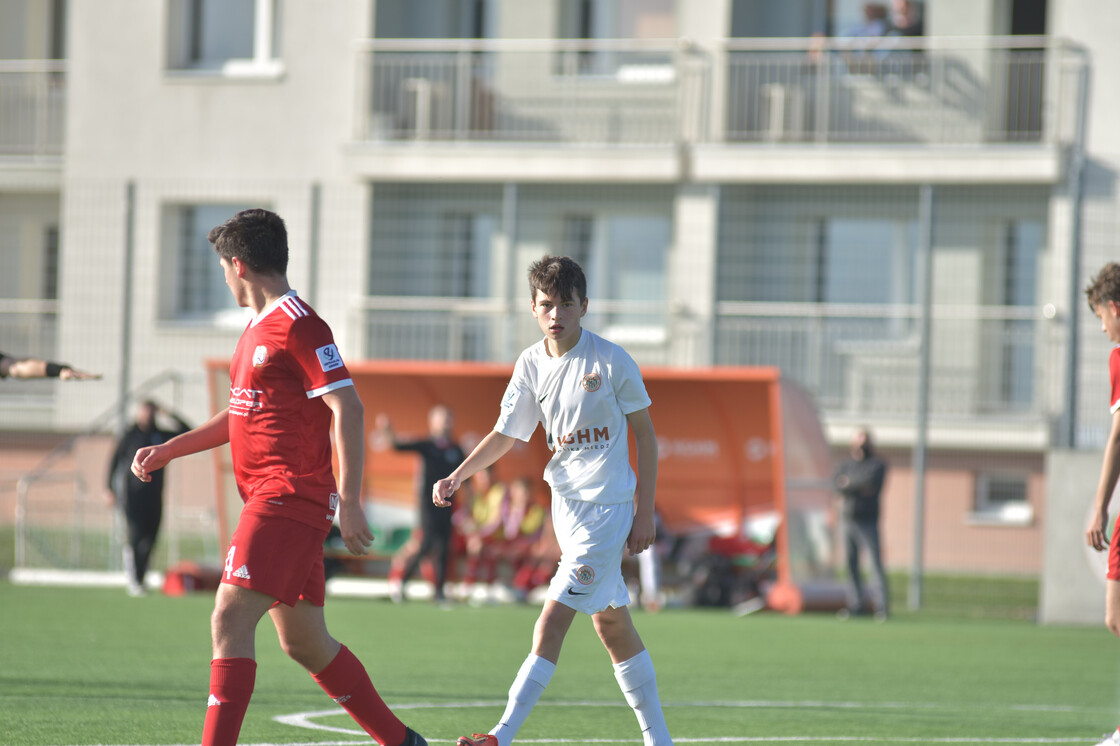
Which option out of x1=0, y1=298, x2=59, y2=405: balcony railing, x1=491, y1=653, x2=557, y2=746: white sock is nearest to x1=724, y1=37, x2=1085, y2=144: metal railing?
x1=0, y1=298, x2=59, y2=405: balcony railing

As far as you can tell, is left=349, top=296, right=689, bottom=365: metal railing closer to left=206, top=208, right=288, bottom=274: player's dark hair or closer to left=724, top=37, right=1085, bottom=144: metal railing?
left=724, top=37, right=1085, bottom=144: metal railing

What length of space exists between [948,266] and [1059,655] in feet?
40.4

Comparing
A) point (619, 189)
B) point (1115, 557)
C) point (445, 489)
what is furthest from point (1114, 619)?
point (619, 189)

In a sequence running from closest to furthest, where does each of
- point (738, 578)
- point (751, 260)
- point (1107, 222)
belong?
point (1107, 222) → point (738, 578) → point (751, 260)

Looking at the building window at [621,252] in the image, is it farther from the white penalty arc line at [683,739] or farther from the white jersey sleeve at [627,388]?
the white jersey sleeve at [627,388]

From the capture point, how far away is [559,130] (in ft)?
81.2

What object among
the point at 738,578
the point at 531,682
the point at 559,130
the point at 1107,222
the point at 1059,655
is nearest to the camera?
the point at 531,682

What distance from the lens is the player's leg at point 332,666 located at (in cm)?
492

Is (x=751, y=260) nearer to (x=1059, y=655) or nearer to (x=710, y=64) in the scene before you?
(x=710, y=64)

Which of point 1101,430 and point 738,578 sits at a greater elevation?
point 1101,430

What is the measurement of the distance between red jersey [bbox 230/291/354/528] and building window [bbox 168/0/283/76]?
2221 centimetres

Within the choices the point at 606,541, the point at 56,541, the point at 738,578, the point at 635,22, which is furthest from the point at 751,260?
the point at 606,541

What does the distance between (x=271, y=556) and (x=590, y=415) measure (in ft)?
4.42

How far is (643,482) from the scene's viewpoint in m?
5.48
